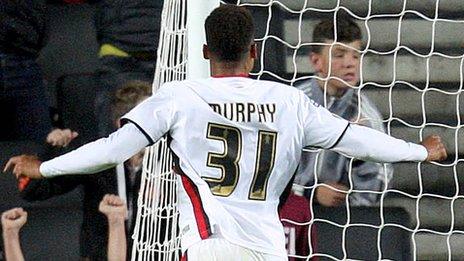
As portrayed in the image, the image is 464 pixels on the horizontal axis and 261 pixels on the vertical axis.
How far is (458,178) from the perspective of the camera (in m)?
5.88

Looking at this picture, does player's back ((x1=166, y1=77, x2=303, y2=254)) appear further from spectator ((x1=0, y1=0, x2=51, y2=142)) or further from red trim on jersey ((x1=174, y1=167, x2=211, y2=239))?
spectator ((x1=0, y1=0, x2=51, y2=142))

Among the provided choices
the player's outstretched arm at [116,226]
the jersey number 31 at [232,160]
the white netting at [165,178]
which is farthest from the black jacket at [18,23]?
the jersey number 31 at [232,160]

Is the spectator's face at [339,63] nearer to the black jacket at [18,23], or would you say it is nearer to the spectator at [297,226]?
the spectator at [297,226]

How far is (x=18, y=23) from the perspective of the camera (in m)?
5.94

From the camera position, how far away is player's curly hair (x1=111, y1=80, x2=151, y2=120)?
5293 mm

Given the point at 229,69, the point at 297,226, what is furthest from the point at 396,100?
the point at 229,69

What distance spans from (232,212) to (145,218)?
108 cm

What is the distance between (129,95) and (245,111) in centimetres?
193

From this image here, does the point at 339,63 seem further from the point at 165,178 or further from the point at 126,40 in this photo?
the point at 126,40

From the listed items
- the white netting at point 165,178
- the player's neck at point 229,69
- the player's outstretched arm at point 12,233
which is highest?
the player's neck at point 229,69

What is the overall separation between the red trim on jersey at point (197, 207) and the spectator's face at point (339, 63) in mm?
1508

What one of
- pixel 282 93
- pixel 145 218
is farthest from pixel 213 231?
pixel 145 218

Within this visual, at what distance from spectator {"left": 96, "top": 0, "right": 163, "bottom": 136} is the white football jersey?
2.27 m

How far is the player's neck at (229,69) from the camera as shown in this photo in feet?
11.5
